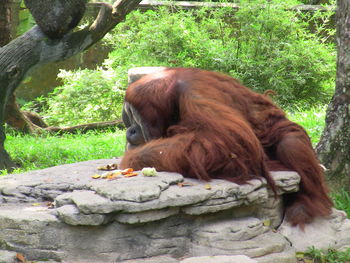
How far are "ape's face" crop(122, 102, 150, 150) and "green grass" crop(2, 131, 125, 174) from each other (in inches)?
75.7

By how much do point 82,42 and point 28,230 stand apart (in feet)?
9.81

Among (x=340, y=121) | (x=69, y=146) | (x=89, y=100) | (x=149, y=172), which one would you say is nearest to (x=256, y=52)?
(x=89, y=100)

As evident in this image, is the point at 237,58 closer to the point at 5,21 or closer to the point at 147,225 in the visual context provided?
the point at 5,21

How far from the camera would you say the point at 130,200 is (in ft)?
8.68

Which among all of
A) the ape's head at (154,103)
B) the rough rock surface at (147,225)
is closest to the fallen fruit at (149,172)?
the rough rock surface at (147,225)

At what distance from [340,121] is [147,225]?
192 cm

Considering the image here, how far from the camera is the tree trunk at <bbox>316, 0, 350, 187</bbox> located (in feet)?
13.2

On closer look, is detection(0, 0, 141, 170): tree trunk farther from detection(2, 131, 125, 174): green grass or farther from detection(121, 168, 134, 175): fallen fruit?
detection(121, 168, 134, 175): fallen fruit

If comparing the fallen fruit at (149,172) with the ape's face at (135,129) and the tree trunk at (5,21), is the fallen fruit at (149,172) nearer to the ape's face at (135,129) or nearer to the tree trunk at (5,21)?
the ape's face at (135,129)

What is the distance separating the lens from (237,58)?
26.5 ft

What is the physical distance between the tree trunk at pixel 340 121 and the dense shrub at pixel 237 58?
361cm

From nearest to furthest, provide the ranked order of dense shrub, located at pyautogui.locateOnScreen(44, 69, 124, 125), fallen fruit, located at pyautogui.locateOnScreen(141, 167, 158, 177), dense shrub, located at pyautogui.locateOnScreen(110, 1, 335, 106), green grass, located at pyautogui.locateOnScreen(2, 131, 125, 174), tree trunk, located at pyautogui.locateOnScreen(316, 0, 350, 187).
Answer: fallen fruit, located at pyautogui.locateOnScreen(141, 167, 158, 177)
tree trunk, located at pyautogui.locateOnScreen(316, 0, 350, 187)
green grass, located at pyautogui.locateOnScreen(2, 131, 125, 174)
dense shrub, located at pyautogui.locateOnScreen(110, 1, 335, 106)
dense shrub, located at pyautogui.locateOnScreen(44, 69, 124, 125)

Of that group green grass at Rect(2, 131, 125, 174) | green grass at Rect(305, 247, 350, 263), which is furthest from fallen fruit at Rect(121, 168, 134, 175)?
green grass at Rect(2, 131, 125, 174)

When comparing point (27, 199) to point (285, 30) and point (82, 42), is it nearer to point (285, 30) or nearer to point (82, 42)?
point (82, 42)
